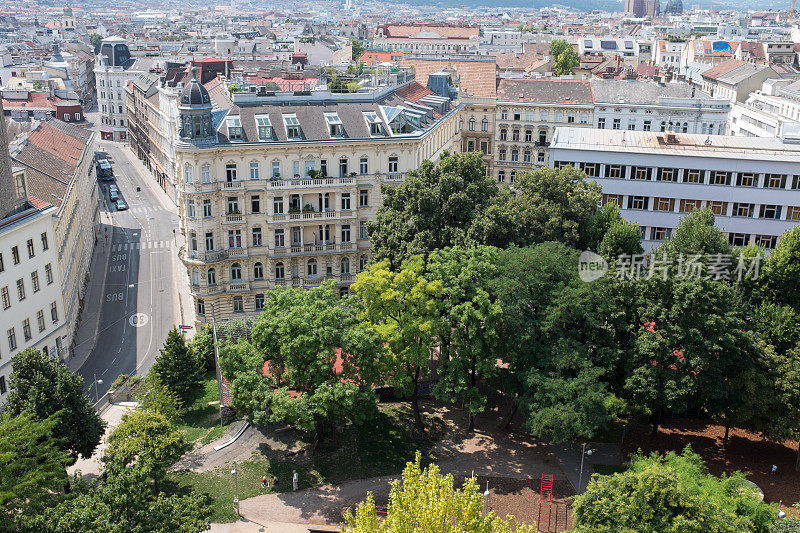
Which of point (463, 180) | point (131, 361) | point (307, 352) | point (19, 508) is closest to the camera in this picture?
point (19, 508)

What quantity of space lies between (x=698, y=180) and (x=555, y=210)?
17032 mm

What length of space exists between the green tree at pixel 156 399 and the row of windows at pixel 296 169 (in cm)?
2256

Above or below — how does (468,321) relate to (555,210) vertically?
below

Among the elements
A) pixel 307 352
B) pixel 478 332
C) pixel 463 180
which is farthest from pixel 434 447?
pixel 463 180

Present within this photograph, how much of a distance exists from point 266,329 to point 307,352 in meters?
3.25

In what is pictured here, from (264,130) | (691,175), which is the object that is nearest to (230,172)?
(264,130)

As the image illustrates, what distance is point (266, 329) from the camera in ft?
168

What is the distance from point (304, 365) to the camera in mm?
51500

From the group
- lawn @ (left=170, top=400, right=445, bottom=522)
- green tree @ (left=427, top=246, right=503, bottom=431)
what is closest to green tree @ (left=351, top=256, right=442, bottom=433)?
green tree @ (left=427, top=246, right=503, bottom=431)

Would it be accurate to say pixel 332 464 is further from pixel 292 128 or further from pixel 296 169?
pixel 292 128

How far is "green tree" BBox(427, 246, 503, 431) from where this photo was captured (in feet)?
176

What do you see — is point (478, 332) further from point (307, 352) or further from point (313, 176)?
point (313, 176)

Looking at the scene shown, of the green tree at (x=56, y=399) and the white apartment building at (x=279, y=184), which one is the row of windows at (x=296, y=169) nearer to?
Result: the white apartment building at (x=279, y=184)

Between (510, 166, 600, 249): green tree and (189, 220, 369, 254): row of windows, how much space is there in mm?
15842
